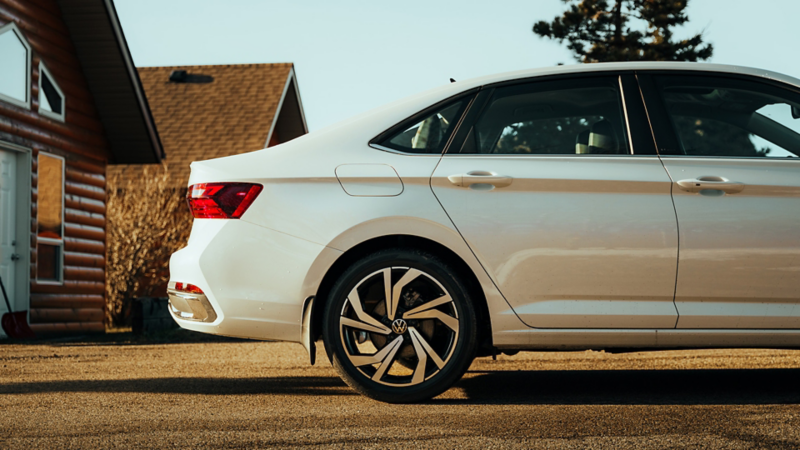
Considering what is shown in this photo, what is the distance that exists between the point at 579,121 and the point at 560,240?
0.73 m

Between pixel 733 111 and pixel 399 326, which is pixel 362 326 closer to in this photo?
pixel 399 326

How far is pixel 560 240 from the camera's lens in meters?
4.21

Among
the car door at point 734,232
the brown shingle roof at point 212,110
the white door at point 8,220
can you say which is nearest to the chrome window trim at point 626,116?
the car door at point 734,232

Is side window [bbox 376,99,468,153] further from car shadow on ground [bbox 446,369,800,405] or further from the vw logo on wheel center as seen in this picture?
car shadow on ground [bbox 446,369,800,405]

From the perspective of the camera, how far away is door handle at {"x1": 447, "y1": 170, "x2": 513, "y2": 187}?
4270 millimetres

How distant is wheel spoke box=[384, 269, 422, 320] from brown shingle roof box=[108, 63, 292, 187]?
16432 mm

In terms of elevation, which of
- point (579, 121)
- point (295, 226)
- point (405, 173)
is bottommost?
point (295, 226)

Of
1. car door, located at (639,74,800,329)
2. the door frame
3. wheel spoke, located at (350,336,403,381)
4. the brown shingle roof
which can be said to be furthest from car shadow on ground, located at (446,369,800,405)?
the brown shingle roof

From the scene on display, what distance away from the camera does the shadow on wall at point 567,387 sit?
439 centimetres

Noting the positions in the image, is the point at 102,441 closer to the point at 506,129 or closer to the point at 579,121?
the point at 506,129

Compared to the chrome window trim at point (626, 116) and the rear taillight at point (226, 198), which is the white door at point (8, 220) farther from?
the chrome window trim at point (626, 116)

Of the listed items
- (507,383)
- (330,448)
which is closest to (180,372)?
(507,383)

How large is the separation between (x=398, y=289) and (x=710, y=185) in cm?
167

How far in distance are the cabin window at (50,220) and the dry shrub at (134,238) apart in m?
3.23
